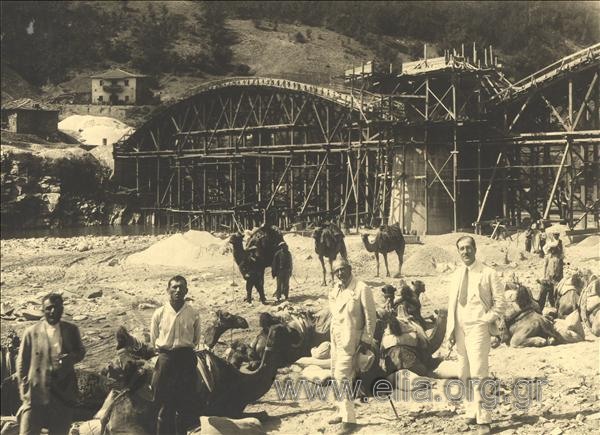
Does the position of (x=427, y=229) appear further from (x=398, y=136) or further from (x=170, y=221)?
(x=170, y=221)

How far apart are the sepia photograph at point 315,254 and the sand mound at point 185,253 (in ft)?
0.35

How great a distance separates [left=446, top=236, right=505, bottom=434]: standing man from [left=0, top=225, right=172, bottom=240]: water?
3638 cm

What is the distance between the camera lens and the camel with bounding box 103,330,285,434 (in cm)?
753

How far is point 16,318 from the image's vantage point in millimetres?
16125

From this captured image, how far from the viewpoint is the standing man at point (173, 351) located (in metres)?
7.25

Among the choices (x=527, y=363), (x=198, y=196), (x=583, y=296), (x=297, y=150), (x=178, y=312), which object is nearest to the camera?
(x=178, y=312)

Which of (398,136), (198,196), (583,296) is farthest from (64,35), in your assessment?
(583,296)

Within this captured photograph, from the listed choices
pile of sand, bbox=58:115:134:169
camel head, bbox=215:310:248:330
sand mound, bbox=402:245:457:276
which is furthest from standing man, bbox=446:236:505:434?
pile of sand, bbox=58:115:134:169

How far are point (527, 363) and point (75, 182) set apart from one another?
147ft

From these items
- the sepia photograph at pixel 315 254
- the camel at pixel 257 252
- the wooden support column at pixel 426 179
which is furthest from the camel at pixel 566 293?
the wooden support column at pixel 426 179

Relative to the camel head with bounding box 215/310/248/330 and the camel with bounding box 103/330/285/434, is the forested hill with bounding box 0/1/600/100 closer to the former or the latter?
the camel head with bounding box 215/310/248/330

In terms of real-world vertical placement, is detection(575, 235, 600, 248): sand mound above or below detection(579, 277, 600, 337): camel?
above

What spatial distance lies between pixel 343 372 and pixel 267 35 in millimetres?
100407

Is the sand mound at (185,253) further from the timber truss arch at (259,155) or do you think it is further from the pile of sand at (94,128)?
the pile of sand at (94,128)
